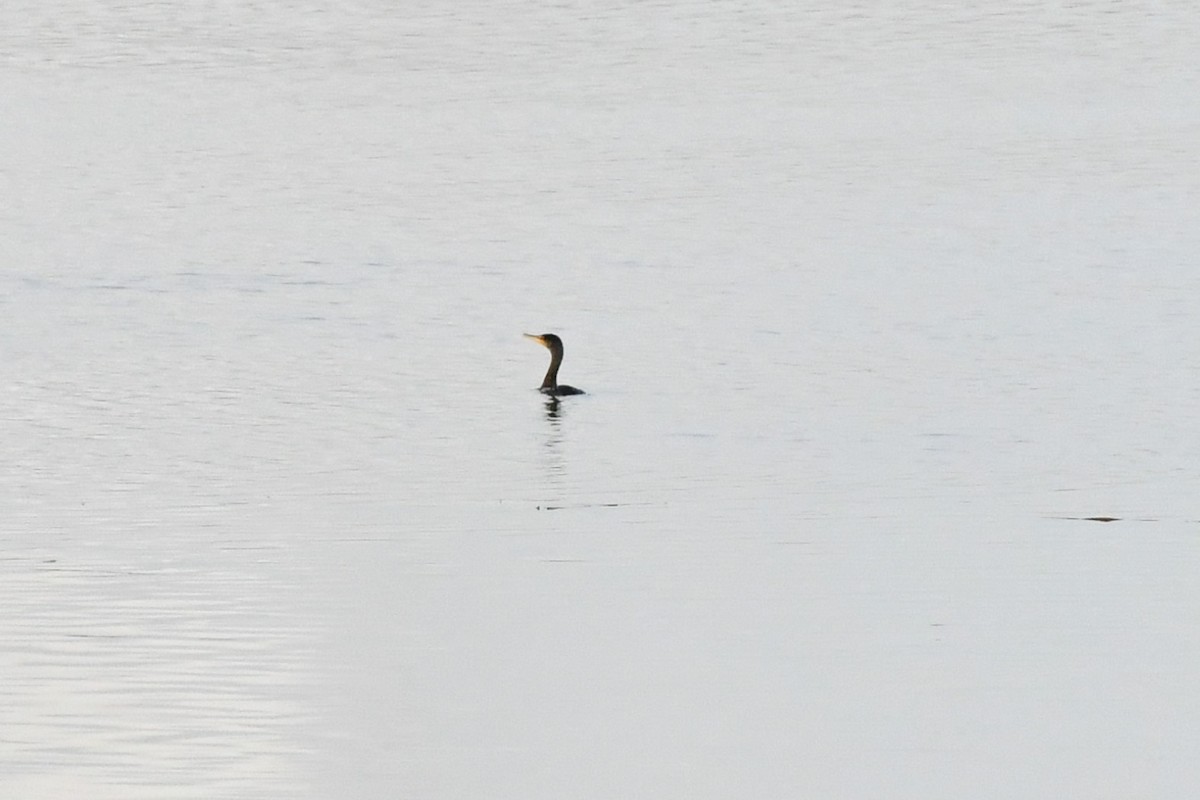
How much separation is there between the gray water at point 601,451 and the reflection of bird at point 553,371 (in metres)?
0.31

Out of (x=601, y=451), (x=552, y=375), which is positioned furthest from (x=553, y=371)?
(x=601, y=451)

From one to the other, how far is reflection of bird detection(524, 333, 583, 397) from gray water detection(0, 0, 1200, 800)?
0.31 meters

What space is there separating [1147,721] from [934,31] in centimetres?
5251

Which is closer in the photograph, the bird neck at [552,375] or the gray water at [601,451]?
A: the gray water at [601,451]

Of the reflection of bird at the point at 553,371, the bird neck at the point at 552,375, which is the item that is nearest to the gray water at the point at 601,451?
the reflection of bird at the point at 553,371

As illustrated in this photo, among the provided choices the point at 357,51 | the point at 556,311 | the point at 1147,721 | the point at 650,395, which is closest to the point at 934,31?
the point at 357,51

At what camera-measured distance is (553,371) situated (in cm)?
2148

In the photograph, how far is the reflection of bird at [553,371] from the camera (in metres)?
21.0

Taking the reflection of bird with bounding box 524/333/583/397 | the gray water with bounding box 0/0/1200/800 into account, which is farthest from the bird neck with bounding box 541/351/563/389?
the gray water with bounding box 0/0/1200/800

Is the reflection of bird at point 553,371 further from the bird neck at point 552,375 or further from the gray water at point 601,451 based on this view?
the gray water at point 601,451

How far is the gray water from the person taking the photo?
9852 mm

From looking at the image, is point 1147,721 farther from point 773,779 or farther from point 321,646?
point 321,646

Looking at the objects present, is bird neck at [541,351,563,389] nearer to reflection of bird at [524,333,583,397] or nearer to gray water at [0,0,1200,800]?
reflection of bird at [524,333,583,397]

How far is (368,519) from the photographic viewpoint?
14.8 m
